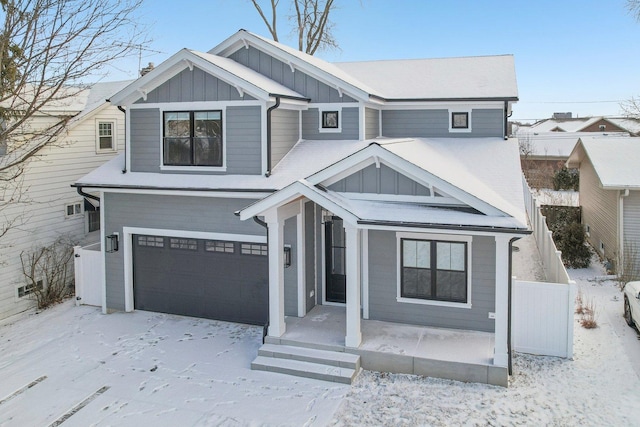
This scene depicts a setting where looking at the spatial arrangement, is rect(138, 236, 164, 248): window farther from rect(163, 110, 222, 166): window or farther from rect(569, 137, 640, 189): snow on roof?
rect(569, 137, 640, 189): snow on roof

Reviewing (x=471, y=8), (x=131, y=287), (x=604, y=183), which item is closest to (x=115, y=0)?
(x=131, y=287)

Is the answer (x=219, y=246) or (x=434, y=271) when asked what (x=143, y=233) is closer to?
(x=219, y=246)

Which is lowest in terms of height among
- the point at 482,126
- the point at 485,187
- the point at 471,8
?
the point at 485,187

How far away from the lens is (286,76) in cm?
1388

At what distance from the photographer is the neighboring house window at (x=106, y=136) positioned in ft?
57.4

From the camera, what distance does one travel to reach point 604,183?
16.4m

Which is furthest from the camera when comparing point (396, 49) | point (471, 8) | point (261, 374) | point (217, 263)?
point (396, 49)

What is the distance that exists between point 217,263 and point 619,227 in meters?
11.7

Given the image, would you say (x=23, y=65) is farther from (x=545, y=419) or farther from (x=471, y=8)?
(x=471, y=8)

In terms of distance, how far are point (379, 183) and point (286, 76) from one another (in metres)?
4.65

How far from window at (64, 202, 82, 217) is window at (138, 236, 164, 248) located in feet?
13.8

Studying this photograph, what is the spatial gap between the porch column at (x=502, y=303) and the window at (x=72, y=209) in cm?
1241

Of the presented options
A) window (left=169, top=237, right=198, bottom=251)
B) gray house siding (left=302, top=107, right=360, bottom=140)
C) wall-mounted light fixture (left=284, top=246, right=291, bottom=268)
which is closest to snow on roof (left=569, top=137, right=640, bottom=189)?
gray house siding (left=302, top=107, right=360, bottom=140)

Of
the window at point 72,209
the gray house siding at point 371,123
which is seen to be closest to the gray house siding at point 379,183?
the gray house siding at point 371,123
